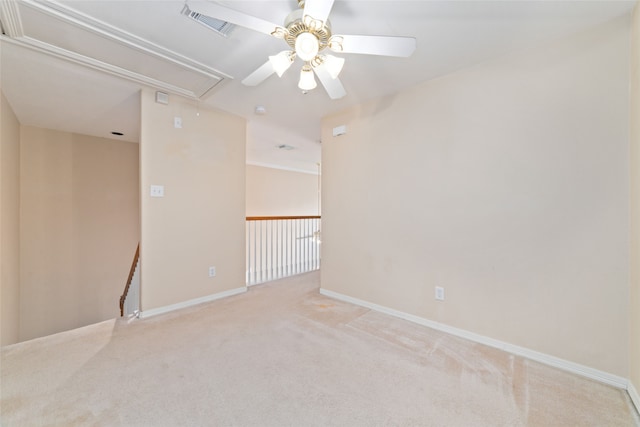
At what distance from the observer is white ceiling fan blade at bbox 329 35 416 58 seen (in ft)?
4.50

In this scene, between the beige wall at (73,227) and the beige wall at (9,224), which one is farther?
the beige wall at (73,227)

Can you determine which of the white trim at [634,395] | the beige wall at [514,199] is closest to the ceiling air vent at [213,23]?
the beige wall at [514,199]

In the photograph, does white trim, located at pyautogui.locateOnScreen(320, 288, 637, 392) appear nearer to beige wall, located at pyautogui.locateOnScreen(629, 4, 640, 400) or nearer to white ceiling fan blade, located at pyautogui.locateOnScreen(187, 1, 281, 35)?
beige wall, located at pyautogui.locateOnScreen(629, 4, 640, 400)

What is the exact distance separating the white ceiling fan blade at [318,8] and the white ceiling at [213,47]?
1.29 feet

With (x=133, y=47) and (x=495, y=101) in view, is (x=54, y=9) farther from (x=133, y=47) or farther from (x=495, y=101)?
(x=495, y=101)

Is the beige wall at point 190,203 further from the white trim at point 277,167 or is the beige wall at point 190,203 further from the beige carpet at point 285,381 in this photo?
the white trim at point 277,167

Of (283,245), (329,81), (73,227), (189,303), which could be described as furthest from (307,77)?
(73,227)

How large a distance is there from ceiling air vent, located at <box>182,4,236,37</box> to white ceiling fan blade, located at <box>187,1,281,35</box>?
45cm

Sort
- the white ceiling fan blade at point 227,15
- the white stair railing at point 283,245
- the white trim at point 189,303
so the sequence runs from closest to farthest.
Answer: the white ceiling fan blade at point 227,15, the white trim at point 189,303, the white stair railing at point 283,245

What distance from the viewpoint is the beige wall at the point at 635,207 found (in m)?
1.47

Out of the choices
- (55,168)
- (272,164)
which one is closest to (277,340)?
(55,168)

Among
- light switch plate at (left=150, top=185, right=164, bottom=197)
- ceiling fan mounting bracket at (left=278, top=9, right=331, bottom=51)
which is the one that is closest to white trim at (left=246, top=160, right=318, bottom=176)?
light switch plate at (left=150, top=185, right=164, bottom=197)

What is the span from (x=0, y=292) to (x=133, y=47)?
2.61 meters

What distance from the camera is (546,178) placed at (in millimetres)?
1872
